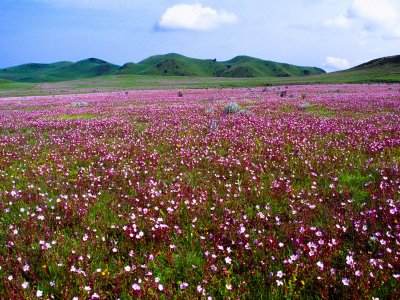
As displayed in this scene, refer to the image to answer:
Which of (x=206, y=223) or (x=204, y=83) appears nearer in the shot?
(x=206, y=223)

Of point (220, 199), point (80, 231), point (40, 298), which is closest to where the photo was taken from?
point (40, 298)

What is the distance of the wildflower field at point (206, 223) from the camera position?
372 centimetres

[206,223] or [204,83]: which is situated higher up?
[204,83]

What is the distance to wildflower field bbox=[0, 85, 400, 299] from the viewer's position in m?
3.72

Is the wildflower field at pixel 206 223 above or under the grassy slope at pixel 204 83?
under

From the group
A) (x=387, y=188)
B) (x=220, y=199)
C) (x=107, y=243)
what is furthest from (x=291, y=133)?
(x=107, y=243)

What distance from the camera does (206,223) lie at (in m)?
5.38

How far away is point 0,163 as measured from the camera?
9453mm

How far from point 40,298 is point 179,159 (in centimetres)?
617

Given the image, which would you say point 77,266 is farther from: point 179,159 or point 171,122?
point 171,122

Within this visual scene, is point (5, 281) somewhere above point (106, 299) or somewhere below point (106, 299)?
above

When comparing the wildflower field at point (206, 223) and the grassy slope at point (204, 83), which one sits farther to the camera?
the grassy slope at point (204, 83)

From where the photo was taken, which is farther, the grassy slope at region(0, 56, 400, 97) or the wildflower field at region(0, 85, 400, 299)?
the grassy slope at region(0, 56, 400, 97)

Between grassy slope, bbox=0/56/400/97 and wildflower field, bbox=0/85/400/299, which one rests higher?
grassy slope, bbox=0/56/400/97
